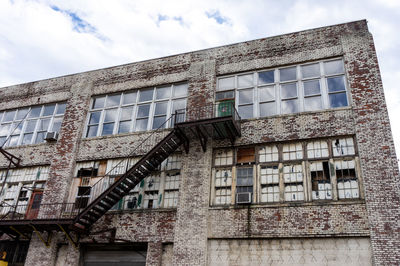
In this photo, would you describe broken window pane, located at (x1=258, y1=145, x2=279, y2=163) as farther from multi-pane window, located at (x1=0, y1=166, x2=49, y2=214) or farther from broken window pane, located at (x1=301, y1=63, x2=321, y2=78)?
multi-pane window, located at (x1=0, y1=166, x2=49, y2=214)

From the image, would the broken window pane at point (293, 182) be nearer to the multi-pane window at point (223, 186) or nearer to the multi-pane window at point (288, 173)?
the multi-pane window at point (288, 173)

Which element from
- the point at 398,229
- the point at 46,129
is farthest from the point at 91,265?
the point at 398,229

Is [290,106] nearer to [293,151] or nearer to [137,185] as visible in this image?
[293,151]

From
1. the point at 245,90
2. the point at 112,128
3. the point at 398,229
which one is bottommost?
the point at 398,229

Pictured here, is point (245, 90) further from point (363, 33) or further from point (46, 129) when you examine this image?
point (46, 129)

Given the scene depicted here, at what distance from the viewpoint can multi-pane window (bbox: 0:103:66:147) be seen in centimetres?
2077

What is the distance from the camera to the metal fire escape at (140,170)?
596 inches

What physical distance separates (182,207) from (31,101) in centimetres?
1248

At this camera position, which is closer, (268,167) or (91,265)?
(268,167)

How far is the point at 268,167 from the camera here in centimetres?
1522

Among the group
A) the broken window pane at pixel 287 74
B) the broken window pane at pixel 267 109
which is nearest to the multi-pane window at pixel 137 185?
the broken window pane at pixel 267 109

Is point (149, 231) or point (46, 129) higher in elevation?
point (46, 129)

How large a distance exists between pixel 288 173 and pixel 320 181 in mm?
1263

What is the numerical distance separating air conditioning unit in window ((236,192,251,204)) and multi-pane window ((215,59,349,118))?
382cm
